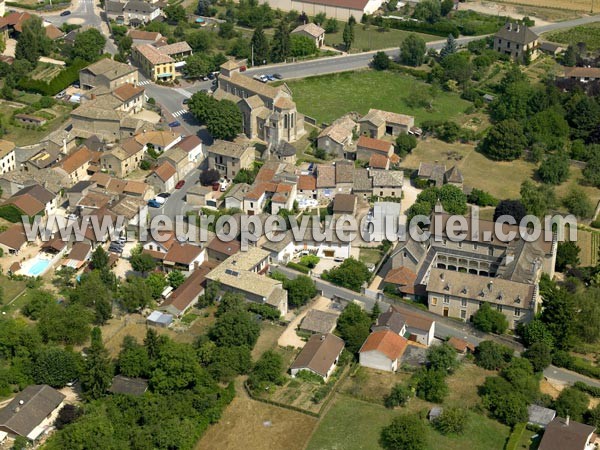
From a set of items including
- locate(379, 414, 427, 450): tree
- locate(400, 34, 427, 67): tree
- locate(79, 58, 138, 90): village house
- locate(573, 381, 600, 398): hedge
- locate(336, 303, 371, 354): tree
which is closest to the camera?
locate(379, 414, 427, 450): tree

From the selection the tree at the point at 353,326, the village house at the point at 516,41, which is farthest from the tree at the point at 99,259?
the village house at the point at 516,41

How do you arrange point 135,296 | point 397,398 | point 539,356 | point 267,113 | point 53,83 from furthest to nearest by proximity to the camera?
point 53,83
point 267,113
point 135,296
point 539,356
point 397,398

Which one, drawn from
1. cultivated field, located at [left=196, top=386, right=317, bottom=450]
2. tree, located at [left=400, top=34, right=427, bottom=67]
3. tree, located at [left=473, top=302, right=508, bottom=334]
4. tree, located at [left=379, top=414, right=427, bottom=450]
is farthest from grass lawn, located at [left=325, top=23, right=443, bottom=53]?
tree, located at [left=379, top=414, right=427, bottom=450]

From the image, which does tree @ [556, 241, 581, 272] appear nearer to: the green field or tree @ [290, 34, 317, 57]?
the green field

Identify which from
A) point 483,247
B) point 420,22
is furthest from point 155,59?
point 483,247

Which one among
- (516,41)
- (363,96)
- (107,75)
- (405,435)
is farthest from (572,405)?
(516,41)

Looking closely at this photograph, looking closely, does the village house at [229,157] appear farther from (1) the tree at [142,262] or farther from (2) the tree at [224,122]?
(1) the tree at [142,262]

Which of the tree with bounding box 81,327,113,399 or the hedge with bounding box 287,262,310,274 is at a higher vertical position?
the tree with bounding box 81,327,113,399

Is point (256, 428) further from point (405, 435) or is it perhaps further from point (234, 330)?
point (405, 435)
